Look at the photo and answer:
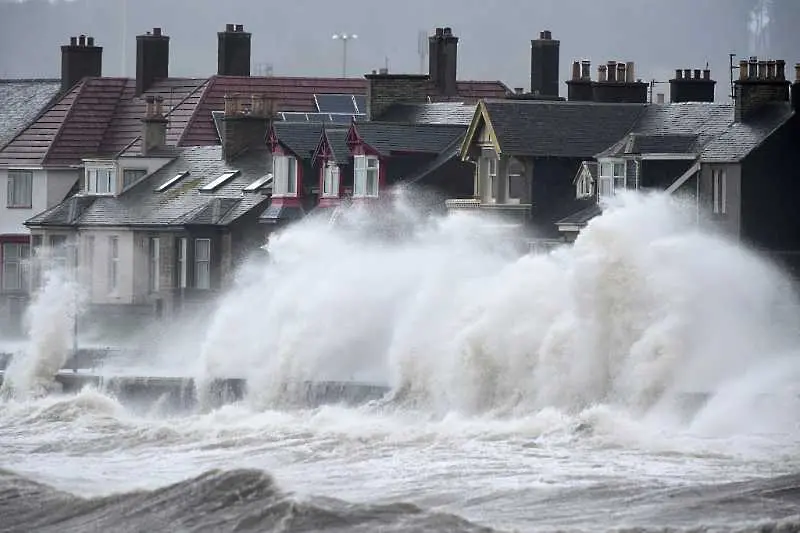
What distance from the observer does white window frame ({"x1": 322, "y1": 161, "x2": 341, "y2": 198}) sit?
57106 millimetres

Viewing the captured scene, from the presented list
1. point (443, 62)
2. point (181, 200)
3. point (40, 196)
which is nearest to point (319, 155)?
point (181, 200)

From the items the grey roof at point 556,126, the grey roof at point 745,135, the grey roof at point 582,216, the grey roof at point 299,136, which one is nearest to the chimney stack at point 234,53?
the grey roof at point 299,136

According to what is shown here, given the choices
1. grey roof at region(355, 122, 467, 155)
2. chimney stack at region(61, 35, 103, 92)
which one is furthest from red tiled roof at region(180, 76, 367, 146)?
grey roof at region(355, 122, 467, 155)

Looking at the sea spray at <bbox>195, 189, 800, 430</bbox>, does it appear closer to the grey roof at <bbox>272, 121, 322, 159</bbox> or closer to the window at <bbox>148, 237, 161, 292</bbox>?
the grey roof at <bbox>272, 121, 322, 159</bbox>

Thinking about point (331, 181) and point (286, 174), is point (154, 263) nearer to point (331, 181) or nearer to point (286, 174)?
point (286, 174)

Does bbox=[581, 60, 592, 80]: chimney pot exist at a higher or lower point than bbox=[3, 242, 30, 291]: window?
higher

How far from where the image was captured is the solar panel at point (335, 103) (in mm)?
70812

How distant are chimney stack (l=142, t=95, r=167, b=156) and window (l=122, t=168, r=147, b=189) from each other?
829 mm

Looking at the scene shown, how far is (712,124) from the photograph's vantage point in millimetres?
50594

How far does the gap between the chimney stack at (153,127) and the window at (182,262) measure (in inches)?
226

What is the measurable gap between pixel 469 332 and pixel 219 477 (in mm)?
10348

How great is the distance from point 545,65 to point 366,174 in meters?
14.7

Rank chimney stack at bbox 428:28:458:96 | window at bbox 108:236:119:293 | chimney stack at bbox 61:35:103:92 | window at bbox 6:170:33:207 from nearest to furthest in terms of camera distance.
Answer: window at bbox 108:236:119:293 < chimney stack at bbox 428:28:458:96 < window at bbox 6:170:33:207 < chimney stack at bbox 61:35:103:92

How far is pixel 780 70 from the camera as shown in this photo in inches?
1921
